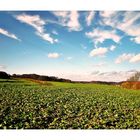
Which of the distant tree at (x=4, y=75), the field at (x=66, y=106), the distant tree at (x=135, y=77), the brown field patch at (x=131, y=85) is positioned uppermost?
the distant tree at (x=135, y=77)

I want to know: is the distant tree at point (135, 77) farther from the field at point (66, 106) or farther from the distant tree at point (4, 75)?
the distant tree at point (4, 75)

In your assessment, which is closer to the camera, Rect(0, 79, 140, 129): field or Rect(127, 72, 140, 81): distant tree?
Rect(0, 79, 140, 129): field

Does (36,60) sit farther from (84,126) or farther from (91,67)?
(84,126)

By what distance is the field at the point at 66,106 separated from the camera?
21.4 feet

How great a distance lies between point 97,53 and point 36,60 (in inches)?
40.0

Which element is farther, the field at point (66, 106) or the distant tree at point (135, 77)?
the distant tree at point (135, 77)

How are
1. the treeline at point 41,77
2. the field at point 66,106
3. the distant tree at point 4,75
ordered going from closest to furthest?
the field at point 66,106
the distant tree at point 4,75
the treeline at point 41,77

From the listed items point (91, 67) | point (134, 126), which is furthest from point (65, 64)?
point (134, 126)

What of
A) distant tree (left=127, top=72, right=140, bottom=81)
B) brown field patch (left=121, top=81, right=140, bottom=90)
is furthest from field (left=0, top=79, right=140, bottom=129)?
distant tree (left=127, top=72, right=140, bottom=81)

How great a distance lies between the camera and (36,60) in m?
7.00

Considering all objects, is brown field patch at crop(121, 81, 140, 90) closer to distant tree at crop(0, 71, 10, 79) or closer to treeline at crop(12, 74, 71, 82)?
treeline at crop(12, 74, 71, 82)

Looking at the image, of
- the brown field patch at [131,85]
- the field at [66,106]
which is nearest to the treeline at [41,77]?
the field at [66,106]

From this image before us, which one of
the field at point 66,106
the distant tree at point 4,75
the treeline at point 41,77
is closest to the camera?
the field at point 66,106

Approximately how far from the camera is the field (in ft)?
21.4
